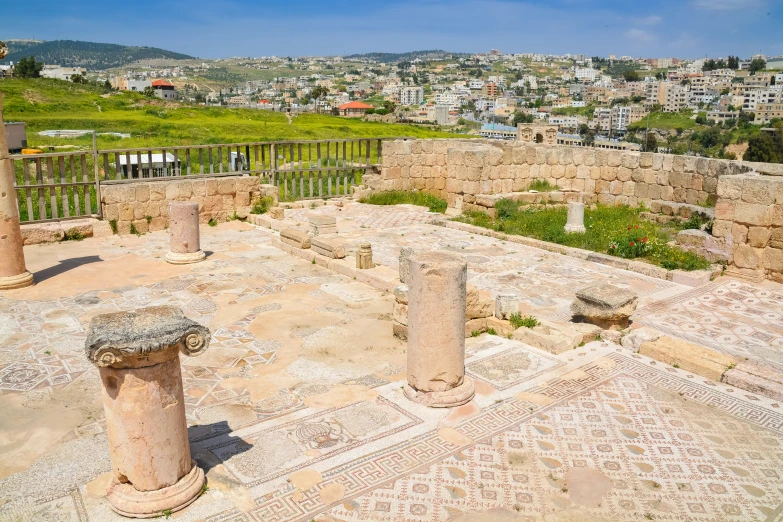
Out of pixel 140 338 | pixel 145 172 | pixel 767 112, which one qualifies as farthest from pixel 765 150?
pixel 767 112

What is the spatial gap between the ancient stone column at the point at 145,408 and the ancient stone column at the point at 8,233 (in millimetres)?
6164

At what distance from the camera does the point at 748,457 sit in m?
5.14

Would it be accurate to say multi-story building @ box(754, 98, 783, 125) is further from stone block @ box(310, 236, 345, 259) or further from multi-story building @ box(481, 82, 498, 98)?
stone block @ box(310, 236, 345, 259)

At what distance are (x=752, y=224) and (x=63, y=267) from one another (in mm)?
11546

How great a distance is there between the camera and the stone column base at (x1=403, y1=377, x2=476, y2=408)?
5.85 meters

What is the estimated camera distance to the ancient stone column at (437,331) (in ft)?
19.1

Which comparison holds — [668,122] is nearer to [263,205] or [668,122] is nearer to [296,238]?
[263,205]

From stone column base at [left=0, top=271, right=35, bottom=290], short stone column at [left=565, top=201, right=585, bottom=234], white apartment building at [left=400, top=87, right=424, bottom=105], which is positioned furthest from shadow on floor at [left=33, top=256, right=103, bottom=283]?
white apartment building at [left=400, top=87, right=424, bottom=105]

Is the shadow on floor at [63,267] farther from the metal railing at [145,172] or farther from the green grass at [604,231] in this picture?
the green grass at [604,231]

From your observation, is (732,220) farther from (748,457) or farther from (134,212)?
(134,212)

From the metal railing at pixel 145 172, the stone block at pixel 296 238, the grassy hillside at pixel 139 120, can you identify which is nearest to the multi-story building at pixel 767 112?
the grassy hillside at pixel 139 120

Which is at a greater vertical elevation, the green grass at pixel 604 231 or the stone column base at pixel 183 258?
the green grass at pixel 604 231

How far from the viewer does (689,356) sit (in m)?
6.84

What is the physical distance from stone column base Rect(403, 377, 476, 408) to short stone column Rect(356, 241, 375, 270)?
14.3 ft
